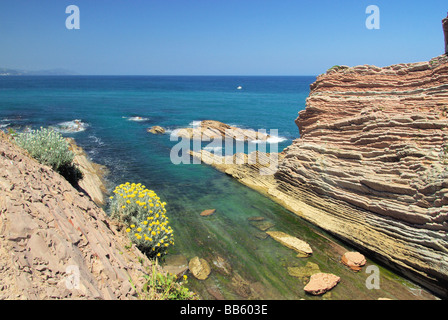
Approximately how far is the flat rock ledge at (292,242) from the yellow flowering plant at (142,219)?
606 cm

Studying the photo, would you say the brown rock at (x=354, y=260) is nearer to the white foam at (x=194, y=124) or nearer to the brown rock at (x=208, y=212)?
the brown rock at (x=208, y=212)

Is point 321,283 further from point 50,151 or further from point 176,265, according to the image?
point 50,151

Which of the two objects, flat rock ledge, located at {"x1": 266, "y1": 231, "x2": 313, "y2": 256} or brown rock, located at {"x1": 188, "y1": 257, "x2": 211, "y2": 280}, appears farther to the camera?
flat rock ledge, located at {"x1": 266, "y1": 231, "x2": 313, "y2": 256}

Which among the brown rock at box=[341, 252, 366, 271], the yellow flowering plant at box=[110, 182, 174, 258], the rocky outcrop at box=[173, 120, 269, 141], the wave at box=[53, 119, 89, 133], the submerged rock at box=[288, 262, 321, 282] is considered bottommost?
the submerged rock at box=[288, 262, 321, 282]

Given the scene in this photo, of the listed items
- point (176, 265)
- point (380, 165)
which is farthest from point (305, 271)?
point (380, 165)

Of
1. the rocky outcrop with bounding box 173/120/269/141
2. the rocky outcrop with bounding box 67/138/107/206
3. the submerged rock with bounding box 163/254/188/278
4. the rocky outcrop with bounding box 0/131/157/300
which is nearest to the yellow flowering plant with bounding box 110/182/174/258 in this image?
the submerged rock with bounding box 163/254/188/278

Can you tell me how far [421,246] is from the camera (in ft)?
41.4

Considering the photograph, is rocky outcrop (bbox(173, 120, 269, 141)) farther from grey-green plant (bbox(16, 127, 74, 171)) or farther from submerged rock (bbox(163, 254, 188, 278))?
submerged rock (bbox(163, 254, 188, 278))

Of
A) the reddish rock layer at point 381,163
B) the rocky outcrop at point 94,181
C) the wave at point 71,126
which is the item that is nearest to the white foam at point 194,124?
the wave at point 71,126

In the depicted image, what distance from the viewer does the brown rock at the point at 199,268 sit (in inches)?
486

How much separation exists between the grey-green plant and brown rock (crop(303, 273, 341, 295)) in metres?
12.1

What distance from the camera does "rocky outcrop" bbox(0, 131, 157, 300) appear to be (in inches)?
240

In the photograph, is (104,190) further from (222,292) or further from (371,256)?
(371,256)
